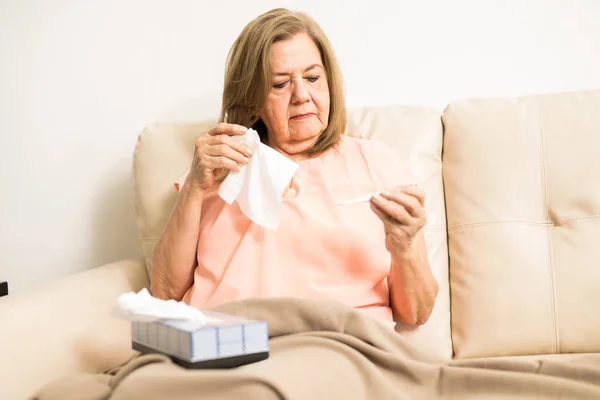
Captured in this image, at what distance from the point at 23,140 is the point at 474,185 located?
1.32m

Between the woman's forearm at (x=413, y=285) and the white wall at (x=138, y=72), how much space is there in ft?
2.10

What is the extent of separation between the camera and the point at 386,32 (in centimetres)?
195

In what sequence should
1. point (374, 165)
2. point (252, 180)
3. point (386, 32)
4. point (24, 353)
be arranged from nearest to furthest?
point (24, 353) < point (252, 180) < point (374, 165) < point (386, 32)

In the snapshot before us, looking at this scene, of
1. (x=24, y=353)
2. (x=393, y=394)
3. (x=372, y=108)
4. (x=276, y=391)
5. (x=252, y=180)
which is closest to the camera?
(x=276, y=391)

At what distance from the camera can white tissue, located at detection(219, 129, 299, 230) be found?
1445 mm

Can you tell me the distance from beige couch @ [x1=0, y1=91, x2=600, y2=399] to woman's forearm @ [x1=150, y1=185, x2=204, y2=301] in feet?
0.40

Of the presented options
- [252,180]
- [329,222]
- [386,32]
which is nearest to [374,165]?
[329,222]

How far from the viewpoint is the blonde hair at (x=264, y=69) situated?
159 centimetres

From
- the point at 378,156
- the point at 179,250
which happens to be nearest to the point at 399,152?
the point at 378,156

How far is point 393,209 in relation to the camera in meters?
1.27

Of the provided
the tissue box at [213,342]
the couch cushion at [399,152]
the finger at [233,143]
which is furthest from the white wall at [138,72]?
the tissue box at [213,342]

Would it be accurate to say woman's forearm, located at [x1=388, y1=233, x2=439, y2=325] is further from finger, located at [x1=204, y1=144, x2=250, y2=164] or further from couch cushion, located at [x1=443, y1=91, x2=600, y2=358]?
finger, located at [x1=204, y1=144, x2=250, y2=164]

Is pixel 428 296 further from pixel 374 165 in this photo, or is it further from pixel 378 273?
pixel 374 165

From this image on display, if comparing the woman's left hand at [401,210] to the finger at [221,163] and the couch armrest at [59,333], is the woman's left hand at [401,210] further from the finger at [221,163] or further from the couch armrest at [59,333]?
the couch armrest at [59,333]
